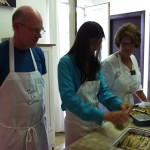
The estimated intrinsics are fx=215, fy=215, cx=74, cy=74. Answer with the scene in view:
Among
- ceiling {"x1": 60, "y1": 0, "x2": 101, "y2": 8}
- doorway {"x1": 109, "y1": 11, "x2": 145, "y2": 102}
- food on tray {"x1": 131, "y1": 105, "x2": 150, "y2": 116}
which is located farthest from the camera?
ceiling {"x1": 60, "y1": 0, "x2": 101, "y2": 8}

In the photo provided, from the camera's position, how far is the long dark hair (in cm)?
111

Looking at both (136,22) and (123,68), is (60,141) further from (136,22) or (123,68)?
(136,22)

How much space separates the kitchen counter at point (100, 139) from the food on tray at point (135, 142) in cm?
6

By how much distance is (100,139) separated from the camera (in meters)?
1.00

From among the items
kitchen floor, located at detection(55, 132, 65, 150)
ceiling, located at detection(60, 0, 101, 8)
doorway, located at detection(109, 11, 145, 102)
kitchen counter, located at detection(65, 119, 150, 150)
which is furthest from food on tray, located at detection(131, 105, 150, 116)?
ceiling, located at detection(60, 0, 101, 8)

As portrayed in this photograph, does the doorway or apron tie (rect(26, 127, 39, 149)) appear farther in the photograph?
the doorway

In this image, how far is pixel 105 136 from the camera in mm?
1031

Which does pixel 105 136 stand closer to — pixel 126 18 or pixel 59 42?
pixel 59 42

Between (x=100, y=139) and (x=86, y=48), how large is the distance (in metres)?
0.47

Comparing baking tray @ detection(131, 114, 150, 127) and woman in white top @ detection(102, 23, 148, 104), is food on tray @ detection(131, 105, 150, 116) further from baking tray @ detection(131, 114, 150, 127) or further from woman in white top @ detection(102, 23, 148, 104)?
woman in white top @ detection(102, 23, 148, 104)

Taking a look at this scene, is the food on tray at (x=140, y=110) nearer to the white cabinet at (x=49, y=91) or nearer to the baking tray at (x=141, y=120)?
the baking tray at (x=141, y=120)

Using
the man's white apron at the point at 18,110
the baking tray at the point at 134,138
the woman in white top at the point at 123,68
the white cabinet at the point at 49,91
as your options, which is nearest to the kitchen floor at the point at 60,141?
the white cabinet at the point at 49,91

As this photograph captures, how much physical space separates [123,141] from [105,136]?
12 cm

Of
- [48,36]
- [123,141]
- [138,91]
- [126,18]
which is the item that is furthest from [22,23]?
[126,18]
